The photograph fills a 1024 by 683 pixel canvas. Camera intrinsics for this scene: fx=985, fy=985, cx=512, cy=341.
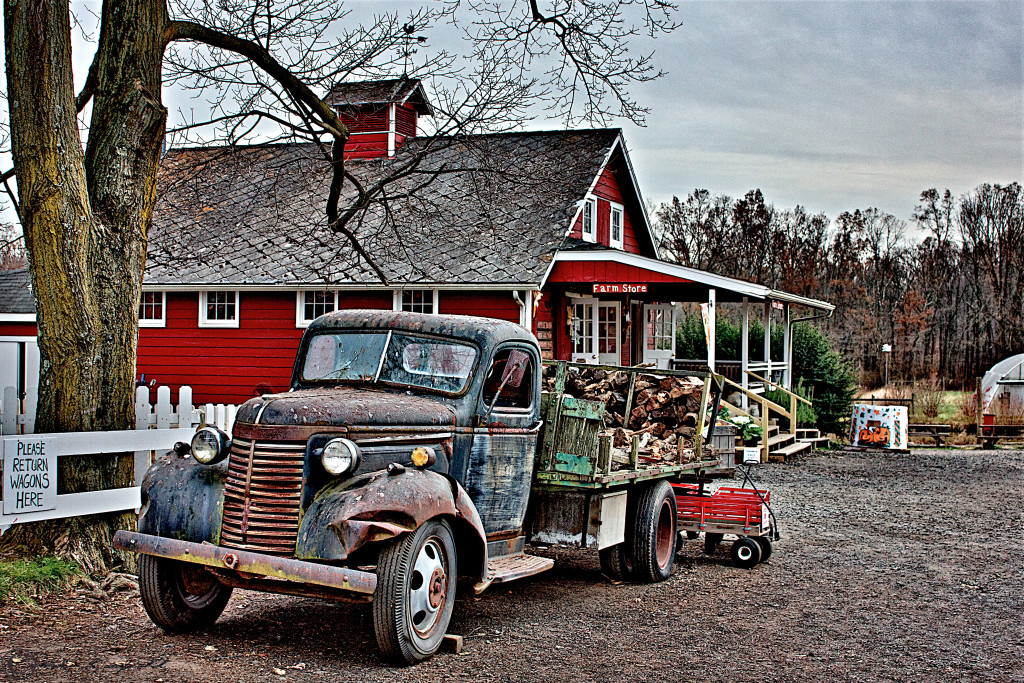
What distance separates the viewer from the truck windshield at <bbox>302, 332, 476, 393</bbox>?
6816 millimetres

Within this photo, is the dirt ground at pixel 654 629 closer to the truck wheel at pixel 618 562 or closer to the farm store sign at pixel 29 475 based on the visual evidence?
the truck wheel at pixel 618 562

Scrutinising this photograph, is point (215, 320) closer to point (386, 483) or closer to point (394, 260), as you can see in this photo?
point (394, 260)

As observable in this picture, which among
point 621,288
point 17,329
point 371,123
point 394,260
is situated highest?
point 371,123

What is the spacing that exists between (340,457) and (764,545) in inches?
197

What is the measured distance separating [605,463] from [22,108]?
5208mm

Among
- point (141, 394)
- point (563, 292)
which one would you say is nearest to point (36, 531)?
point (141, 394)

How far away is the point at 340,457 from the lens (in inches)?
222

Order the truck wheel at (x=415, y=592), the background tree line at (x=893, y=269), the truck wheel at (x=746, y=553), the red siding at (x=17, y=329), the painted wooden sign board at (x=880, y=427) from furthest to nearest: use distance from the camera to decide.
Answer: the background tree line at (x=893, y=269) < the red siding at (x=17, y=329) < the painted wooden sign board at (x=880, y=427) < the truck wheel at (x=746, y=553) < the truck wheel at (x=415, y=592)

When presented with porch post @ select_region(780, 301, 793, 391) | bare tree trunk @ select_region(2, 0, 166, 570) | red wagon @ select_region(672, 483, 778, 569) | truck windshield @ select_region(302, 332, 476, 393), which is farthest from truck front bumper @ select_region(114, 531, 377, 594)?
porch post @ select_region(780, 301, 793, 391)

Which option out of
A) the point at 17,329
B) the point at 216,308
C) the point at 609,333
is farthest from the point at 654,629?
the point at 17,329

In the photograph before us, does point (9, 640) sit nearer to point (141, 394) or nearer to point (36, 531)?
point (36, 531)

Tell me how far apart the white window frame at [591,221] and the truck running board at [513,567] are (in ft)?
47.2

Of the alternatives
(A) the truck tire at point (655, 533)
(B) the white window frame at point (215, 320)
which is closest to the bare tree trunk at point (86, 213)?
(A) the truck tire at point (655, 533)

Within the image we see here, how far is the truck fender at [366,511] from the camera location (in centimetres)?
546
